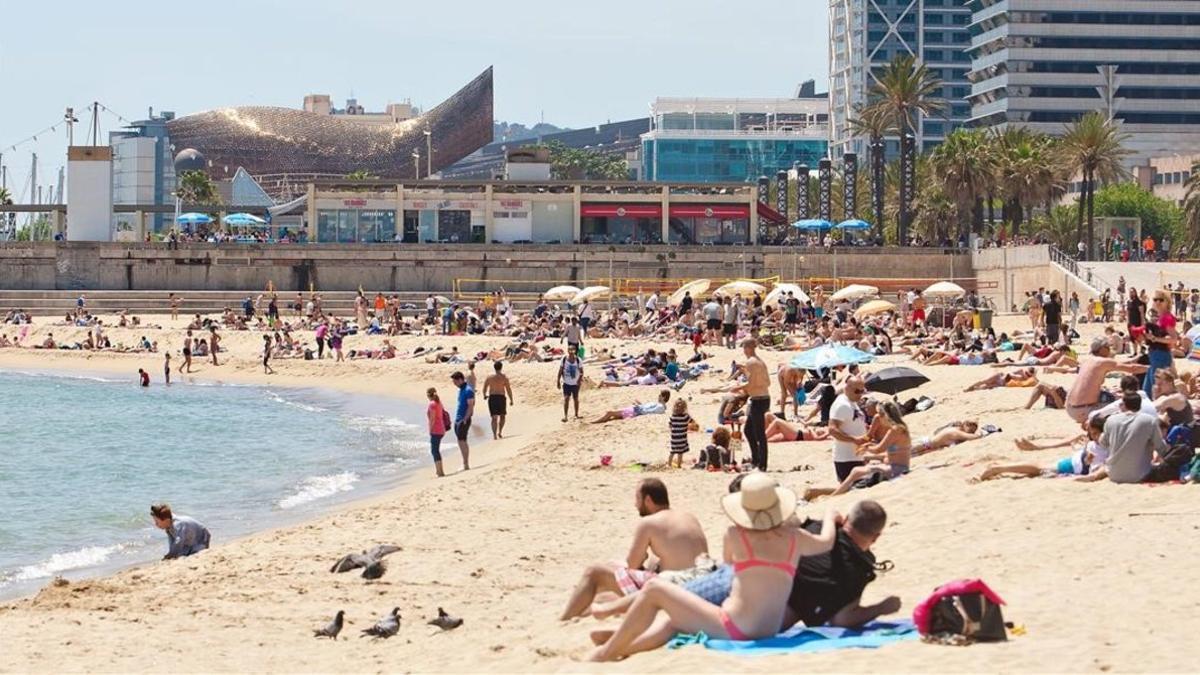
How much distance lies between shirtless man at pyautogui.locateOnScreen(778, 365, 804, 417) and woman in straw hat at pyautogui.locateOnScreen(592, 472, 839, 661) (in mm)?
13513

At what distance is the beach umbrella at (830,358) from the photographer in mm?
20469

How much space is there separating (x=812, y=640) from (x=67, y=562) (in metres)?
9.89

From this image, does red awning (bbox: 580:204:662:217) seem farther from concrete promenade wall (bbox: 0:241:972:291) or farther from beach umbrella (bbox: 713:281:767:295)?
beach umbrella (bbox: 713:281:767:295)

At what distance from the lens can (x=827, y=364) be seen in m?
20.5

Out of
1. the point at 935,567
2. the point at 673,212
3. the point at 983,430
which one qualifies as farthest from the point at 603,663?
the point at 673,212

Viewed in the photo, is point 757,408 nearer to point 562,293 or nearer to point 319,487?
point 319,487

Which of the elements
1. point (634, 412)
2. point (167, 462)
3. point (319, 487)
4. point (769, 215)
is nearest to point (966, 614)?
point (319, 487)

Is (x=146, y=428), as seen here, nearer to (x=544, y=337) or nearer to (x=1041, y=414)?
(x=544, y=337)

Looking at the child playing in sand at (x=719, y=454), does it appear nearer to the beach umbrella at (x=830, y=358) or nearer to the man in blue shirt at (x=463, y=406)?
the beach umbrella at (x=830, y=358)

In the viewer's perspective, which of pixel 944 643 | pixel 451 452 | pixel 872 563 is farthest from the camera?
pixel 451 452

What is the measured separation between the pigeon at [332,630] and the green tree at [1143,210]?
70822 millimetres

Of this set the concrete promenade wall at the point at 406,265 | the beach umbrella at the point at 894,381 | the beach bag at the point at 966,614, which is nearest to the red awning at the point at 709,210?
the concrete promenade wall at the point at 406,265

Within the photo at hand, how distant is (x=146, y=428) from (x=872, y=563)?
84.0 feet

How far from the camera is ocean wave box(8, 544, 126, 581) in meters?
15.7
